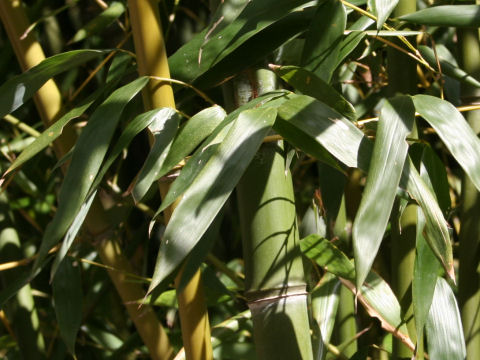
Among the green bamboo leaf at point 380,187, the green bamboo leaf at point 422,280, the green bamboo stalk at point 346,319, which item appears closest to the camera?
the green bamboo leaf at point 380,187

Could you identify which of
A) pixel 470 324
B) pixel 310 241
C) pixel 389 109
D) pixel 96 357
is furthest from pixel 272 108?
pixel 96 357

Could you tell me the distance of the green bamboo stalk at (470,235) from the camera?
0.64 m

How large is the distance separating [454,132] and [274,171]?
0.48ft

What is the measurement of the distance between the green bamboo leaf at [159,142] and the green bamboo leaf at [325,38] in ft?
0.37

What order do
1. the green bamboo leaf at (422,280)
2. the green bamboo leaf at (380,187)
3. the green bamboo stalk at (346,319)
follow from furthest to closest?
the green bamboo stalk at (346,319)
the green bamboo leaf at (422,280)
the green bamboo leaf at (380,187)

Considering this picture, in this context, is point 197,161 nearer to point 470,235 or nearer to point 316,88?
point 316,88

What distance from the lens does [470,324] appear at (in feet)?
2.16

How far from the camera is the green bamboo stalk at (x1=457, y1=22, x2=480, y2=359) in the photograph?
644 millimetres

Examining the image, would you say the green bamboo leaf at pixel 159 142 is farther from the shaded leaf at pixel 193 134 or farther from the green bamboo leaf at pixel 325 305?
the green bamboo leaf at pixel 325 305

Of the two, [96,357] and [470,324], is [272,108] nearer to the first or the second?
[470,324]

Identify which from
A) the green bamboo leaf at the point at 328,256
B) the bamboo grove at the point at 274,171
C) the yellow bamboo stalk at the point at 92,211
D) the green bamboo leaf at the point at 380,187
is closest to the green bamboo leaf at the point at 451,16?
the bamboo grove at the point at 274,171

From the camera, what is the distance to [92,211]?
67cm

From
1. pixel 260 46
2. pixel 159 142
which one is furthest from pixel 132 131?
pixel 260 46

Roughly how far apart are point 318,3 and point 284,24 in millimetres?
39
